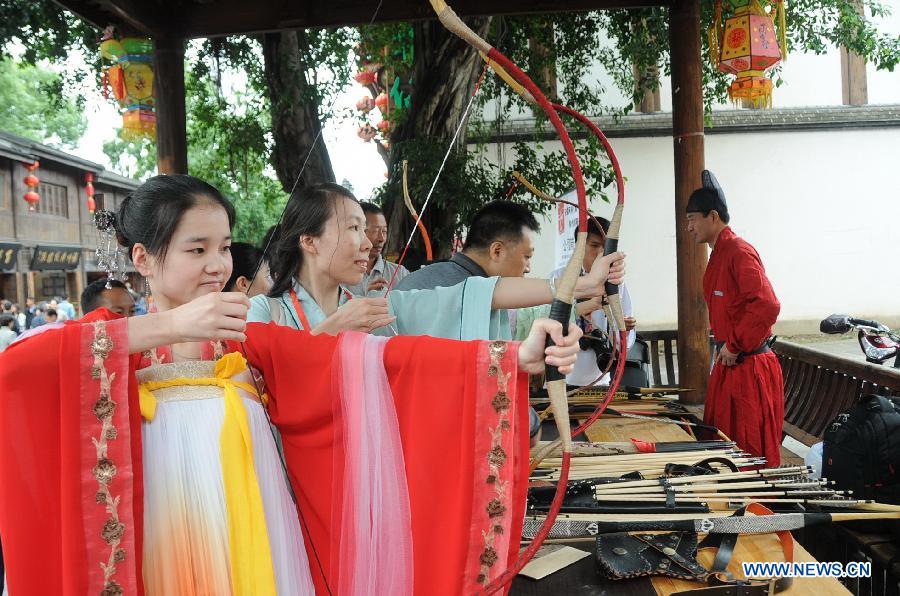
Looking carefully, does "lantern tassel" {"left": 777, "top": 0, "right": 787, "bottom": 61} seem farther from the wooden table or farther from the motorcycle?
the wooden table

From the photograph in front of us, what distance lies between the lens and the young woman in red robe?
1.32m

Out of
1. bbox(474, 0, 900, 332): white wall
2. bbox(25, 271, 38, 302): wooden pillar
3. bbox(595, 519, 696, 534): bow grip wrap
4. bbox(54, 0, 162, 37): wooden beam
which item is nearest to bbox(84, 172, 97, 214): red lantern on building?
bbox(25, 271, 38, 302): wooden pillar

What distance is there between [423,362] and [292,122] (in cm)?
451

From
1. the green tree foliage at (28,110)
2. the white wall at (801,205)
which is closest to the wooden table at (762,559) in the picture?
the white wall at (801,205)

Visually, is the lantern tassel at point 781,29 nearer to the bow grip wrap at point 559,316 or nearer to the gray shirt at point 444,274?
the gray shirt at point 444,274

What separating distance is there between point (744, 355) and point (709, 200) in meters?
0.82

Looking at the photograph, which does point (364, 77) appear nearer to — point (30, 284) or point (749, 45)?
point (749, 45)

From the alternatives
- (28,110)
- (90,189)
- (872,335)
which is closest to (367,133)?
(872,335)

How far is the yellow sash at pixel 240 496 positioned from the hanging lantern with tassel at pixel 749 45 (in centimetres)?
366

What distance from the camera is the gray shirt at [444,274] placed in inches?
103

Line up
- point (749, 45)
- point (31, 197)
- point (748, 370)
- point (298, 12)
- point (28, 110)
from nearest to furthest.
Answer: point (748, 370), point (749, 45), point (298, 12), point (31, 197), point (28, 110)

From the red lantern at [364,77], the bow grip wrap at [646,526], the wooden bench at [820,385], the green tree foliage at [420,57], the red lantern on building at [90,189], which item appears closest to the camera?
the bow grip wrap at [646,526]

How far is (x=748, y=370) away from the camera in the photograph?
353cm

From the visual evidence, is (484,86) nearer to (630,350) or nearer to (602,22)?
(602,22)
